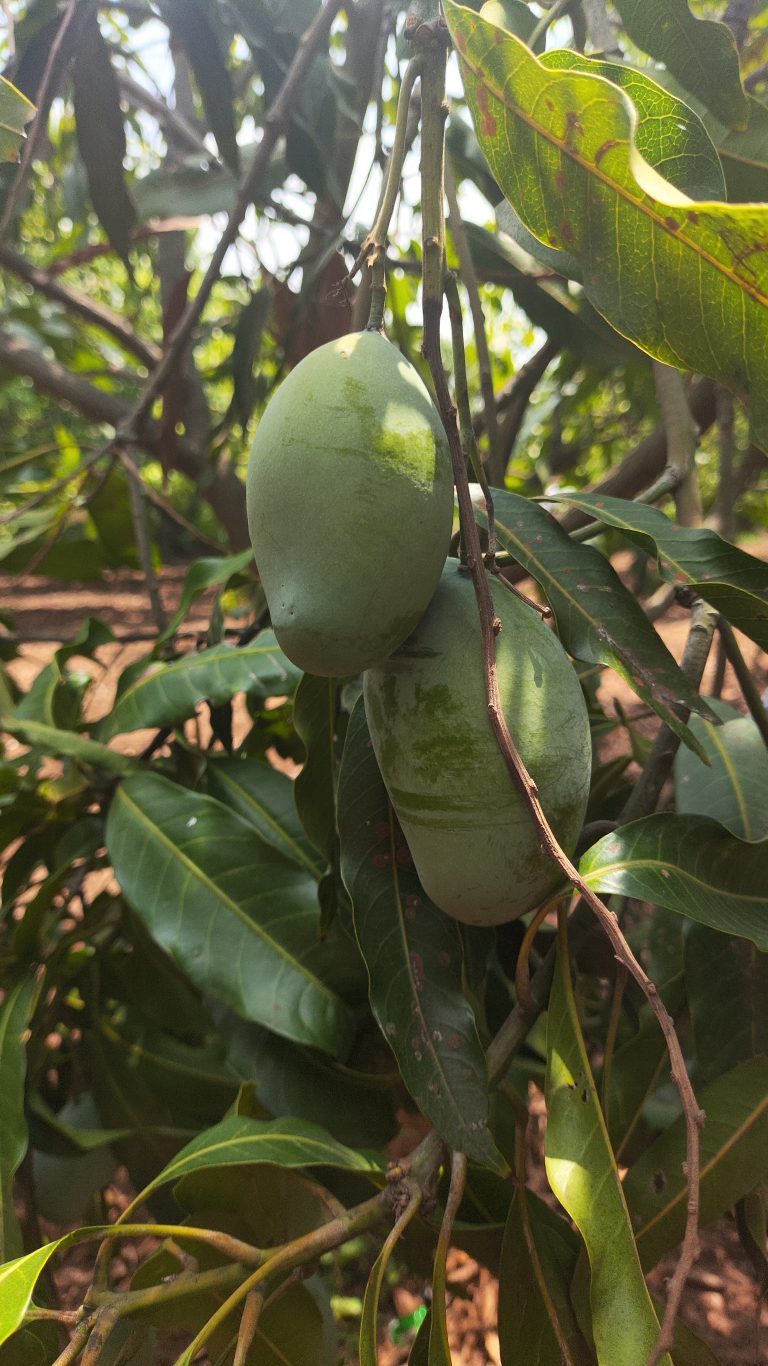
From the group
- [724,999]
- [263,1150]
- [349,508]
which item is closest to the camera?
[349,508]

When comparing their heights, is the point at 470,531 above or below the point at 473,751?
above

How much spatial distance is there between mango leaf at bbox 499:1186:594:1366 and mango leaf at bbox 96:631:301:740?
542 millimetres

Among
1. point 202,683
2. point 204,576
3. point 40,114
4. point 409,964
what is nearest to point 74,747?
point 202,683

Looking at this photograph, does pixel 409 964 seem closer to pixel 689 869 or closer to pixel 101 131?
pixel 689 869

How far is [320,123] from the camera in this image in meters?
1.15

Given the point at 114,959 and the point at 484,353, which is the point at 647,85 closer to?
the point at 484,353

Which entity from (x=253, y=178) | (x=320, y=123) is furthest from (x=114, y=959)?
(x=320, y=123)

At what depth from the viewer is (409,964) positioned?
630 millimetres

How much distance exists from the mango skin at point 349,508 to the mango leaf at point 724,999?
0.44 metres

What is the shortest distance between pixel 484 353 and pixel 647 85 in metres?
0.41

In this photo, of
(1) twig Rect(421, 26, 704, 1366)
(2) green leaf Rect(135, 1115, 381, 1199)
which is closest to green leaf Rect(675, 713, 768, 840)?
(1) twig Rect(421, 26, 704, 1366)

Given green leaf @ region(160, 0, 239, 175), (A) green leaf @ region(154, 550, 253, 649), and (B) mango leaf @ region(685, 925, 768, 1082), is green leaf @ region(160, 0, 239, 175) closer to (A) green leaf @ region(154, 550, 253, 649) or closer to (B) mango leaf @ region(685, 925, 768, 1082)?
(A) green leaf @ region(154, 550, 253, 649)

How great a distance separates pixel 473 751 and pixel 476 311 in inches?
19.1

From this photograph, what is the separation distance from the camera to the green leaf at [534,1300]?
2.01 feet
